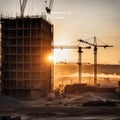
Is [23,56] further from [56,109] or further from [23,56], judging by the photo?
[56,109]

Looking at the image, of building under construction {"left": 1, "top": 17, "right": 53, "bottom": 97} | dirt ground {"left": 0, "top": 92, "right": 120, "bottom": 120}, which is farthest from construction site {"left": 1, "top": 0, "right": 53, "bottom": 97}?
dirt ground {"left": 0, "top": 92, "right": 120, "bottom": 120}

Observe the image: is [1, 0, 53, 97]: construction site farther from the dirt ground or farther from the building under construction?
the dirt ground

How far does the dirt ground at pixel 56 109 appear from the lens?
8706 centimetres

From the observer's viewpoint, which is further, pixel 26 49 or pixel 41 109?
pixel 26 49

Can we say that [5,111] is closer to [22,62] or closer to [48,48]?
[22,62]

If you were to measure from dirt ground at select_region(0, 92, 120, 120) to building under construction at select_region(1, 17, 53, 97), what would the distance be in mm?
7693

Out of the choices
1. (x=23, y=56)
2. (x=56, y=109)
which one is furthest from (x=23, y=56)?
(x=56, y=109)

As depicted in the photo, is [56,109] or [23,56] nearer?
[56,109]

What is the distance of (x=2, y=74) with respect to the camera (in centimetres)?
13112

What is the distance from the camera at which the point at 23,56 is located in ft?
418

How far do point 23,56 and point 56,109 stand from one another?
108 feet

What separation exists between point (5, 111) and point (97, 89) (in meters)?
48.1

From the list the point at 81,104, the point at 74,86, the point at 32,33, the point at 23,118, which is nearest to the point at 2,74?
the point at 32,33

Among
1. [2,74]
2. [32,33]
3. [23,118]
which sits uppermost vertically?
[32,33]
